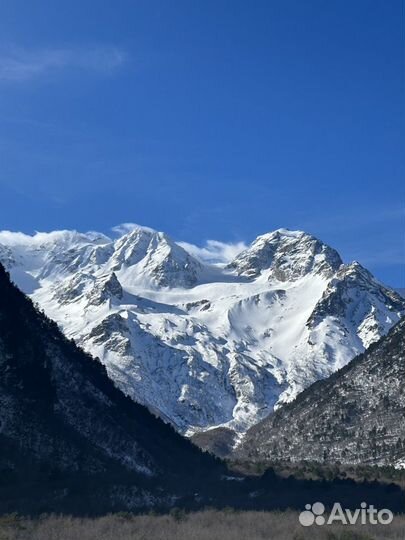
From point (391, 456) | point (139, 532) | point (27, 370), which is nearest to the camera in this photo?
point (139, 532)

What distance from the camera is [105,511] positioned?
9819cm

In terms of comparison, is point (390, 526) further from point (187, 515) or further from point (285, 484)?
point (285, 484)

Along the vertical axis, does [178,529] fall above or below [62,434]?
below

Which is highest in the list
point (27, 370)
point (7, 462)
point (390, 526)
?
point (27, 370)

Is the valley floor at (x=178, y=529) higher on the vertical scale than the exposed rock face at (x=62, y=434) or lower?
lower

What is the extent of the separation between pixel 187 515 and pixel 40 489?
52.3ft

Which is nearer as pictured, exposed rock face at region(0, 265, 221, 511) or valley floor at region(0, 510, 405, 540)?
valley floor at region(0, 510, 405, 540)

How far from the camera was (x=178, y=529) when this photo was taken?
88.2 m

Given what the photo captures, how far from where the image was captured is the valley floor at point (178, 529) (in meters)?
Result: 82.0

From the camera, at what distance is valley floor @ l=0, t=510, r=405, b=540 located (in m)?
82.0

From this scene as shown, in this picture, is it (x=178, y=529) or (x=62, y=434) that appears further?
(x=62, y=434)

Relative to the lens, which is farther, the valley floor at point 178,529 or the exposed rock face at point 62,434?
the exposed rock face at point 62,434

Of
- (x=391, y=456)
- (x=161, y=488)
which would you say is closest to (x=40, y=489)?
(x=161, y=488)

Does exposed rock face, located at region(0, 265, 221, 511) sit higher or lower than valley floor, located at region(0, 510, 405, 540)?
higher
